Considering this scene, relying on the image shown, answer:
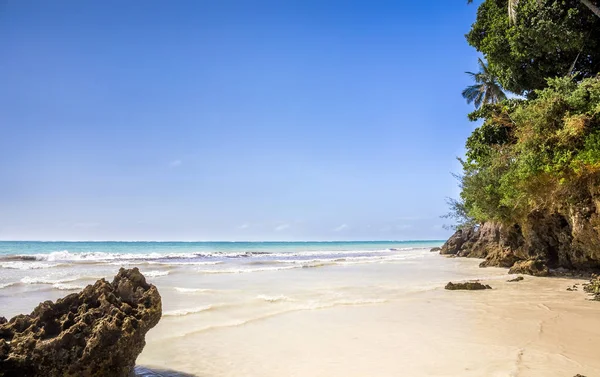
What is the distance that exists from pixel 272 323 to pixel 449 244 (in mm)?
35114

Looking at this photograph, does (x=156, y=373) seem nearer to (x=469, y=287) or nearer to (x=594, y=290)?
(x=469, y=287)

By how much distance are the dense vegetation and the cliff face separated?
55cm

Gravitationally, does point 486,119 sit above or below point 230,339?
above

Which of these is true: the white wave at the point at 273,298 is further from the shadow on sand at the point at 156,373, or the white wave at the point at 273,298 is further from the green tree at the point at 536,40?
the green tree at the point at 536,40

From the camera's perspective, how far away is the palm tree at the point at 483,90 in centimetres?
3775

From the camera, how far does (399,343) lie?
20.2ft

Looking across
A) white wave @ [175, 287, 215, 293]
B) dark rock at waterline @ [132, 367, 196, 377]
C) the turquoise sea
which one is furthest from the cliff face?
the turquoise sea

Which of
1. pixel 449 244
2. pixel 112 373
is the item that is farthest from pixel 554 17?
pixel 449 244

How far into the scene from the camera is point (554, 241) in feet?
57.0

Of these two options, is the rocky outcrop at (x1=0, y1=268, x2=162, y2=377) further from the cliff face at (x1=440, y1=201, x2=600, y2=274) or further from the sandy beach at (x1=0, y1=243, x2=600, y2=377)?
the cliff face at (x1=440, y1=201, x2=600, y2=274)

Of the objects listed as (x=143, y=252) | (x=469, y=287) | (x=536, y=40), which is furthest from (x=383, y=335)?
(x=143, y=252)

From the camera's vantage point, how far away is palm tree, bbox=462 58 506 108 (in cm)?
3775

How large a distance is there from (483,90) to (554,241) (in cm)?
2671

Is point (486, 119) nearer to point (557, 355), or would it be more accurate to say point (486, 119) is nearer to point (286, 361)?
point (557, 355)
